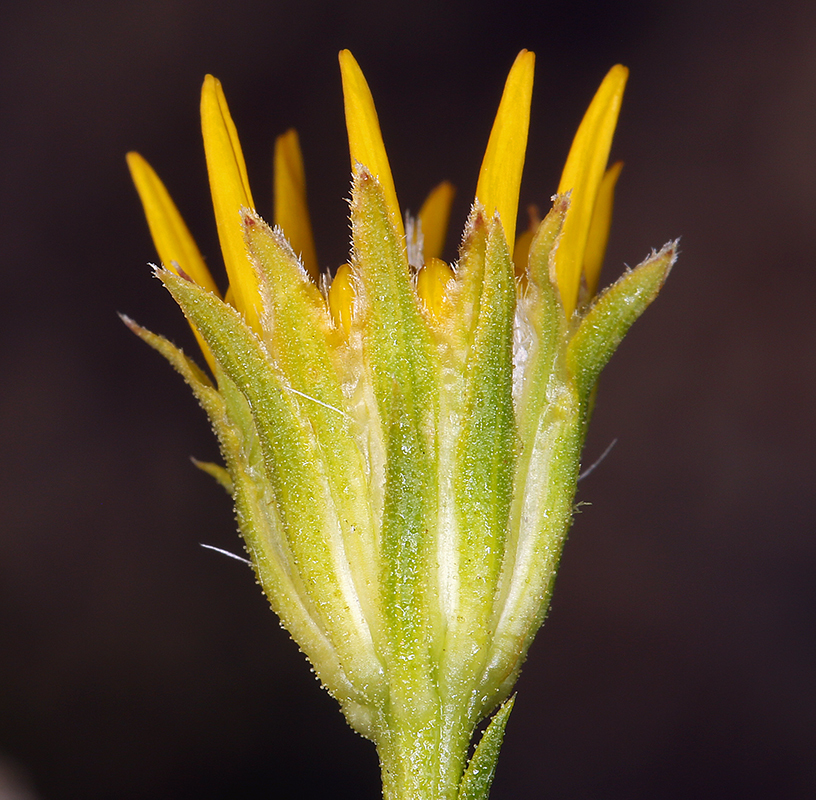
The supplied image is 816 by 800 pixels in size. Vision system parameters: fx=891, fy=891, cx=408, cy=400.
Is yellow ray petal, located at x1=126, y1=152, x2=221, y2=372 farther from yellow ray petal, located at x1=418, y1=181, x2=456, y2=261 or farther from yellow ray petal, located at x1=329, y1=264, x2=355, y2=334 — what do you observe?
yellow ray petal, located at x1=418, y1=181, x2=456, y2=261

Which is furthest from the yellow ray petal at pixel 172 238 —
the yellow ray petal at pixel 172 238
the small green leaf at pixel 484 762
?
the small green leaf at pixel 484 762

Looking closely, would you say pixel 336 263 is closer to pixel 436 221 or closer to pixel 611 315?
pixel 436 221

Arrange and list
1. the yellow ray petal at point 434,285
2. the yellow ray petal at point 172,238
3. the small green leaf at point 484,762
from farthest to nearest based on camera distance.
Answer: the yellow ray petal at point 172,238, the yellow ray petal at point 434,285, the small green leaf at point 484,762

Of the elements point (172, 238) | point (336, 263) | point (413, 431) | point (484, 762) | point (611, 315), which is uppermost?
point (336, 263)

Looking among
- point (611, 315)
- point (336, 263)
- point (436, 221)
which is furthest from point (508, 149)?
point (336, 263)

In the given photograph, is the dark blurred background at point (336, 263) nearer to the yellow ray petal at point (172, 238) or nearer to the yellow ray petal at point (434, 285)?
the yellow ray petal at point (172, 238)

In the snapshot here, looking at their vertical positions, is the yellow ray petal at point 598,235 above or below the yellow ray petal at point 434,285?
above

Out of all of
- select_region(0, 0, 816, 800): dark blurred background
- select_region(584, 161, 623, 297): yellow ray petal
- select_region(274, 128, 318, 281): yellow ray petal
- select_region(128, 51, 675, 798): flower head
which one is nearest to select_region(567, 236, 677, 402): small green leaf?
select_region(128, 51, 675, 798): flower head
